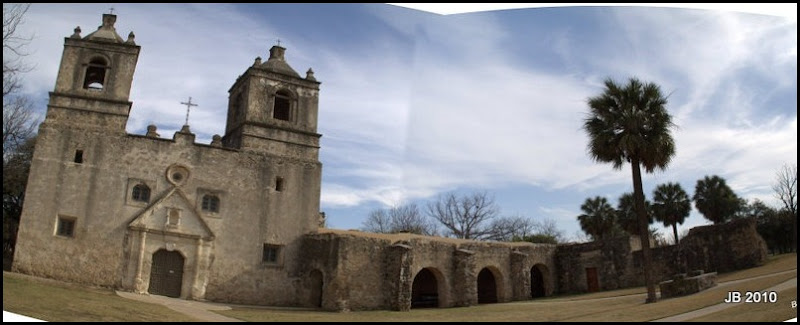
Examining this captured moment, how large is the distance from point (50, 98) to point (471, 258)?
665 inches

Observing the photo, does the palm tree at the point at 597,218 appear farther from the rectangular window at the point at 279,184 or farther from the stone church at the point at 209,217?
the rectangular window at the point at 279,184

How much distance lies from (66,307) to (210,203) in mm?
9875

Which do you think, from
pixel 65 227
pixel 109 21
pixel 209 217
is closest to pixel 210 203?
pixel 209 217

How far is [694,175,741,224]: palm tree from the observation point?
3381 centimetres

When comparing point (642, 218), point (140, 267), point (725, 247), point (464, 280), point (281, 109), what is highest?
point (281, 109)

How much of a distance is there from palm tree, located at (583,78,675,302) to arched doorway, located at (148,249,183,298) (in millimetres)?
15002

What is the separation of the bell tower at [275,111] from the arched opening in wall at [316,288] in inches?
198

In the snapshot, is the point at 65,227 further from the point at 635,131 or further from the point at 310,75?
the point at 635,131

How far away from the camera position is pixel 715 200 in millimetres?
34438

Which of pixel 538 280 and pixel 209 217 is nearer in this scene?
pixel 209 217

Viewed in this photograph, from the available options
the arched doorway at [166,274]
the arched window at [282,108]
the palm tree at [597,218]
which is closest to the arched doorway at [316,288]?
the arched doorway at [166,274]

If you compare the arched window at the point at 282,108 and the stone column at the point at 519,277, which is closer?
the stone column at the point at 519,277

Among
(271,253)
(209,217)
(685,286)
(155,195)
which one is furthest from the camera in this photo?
(271,253)

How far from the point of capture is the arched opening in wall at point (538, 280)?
27.4 meters
